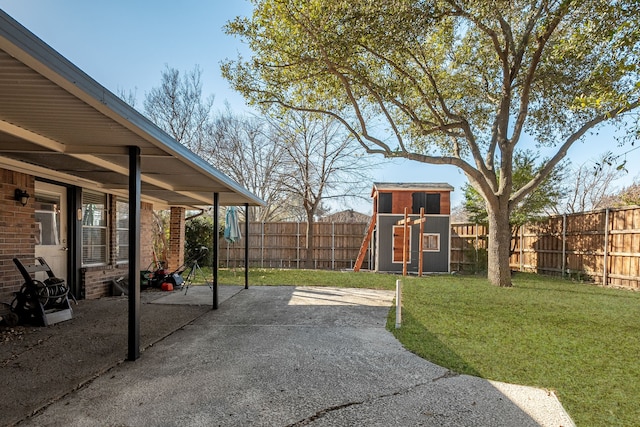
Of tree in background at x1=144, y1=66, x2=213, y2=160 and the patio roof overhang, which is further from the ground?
tree in background at x1=144, y1=66, x2=213, y2=160

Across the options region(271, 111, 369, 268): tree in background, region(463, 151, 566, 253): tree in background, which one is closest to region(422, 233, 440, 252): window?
region(463, 151, 566, 253): tree in background

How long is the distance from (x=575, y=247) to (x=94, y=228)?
13.5 m

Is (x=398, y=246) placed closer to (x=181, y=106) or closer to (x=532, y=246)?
(x=532, y=246)

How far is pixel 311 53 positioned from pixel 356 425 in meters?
8.35

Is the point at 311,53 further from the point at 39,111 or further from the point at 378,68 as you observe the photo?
the point at 39,111

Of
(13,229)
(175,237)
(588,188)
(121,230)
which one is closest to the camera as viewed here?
(13,229)

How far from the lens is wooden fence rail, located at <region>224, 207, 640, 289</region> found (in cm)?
1009

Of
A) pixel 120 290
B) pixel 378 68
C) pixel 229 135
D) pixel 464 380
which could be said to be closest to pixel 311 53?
pixel 378 68

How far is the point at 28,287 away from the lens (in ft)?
16.2

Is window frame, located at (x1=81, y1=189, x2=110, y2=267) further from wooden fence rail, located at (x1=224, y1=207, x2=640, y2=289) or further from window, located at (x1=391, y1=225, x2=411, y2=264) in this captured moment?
window, located at (x1=391, y1=225, x2=411, y2=264)

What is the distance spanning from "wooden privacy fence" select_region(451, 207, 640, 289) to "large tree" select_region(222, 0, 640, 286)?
8.27 feet

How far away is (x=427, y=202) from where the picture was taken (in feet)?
47.7

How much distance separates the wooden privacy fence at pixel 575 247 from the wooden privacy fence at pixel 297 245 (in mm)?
4370

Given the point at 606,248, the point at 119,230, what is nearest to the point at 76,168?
the point at 119,230
